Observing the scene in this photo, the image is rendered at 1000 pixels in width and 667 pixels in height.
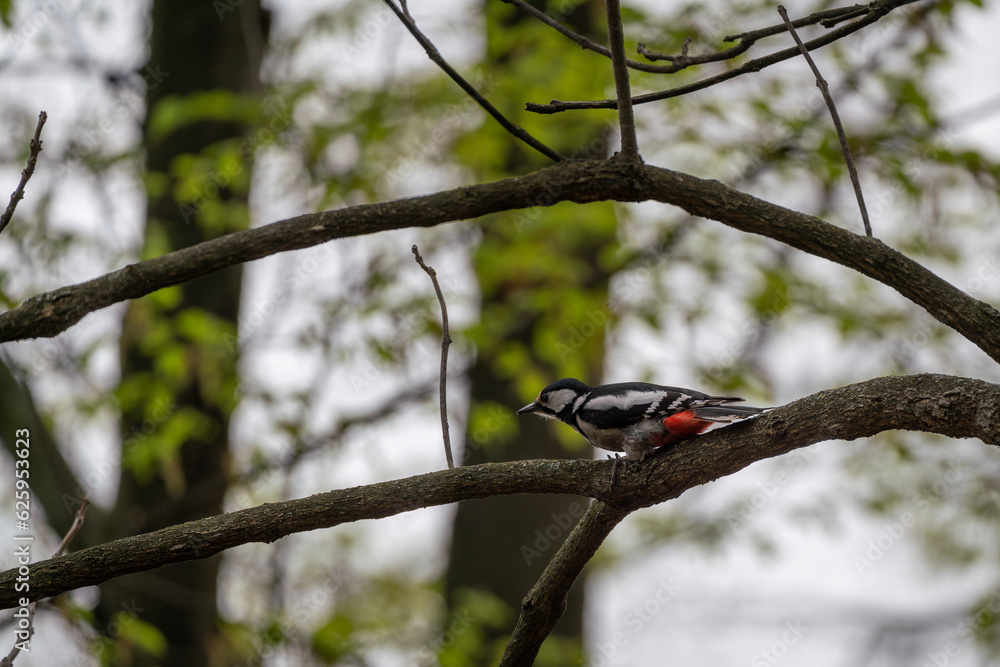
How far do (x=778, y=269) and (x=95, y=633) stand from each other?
513 cm

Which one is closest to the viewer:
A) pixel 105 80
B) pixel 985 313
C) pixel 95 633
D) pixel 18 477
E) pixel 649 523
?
pixel 985 313

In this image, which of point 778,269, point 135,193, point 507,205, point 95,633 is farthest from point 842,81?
point 95,633

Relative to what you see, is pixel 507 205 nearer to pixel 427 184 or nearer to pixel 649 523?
pixel 427 184

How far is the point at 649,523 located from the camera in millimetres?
9695

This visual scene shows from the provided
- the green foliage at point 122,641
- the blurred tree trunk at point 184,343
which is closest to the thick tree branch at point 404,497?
the green foliage at point 122,641

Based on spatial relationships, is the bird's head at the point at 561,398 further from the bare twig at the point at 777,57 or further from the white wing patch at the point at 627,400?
the bare twig at the point at 777,57

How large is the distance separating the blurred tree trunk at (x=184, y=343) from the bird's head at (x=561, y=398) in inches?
123

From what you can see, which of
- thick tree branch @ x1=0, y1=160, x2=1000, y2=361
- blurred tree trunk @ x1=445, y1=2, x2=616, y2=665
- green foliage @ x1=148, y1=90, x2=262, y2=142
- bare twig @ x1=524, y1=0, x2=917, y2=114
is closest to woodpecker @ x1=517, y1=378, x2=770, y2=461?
thick tree branch @ x1=0, y1=160, x2=1000, y2=361

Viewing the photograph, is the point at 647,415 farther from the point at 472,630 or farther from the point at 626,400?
the point at 472,630

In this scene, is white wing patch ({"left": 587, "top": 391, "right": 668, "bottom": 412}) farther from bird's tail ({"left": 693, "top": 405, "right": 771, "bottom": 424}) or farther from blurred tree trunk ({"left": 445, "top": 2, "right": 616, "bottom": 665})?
blurred tree trunk ({"left": 445, "top": 2, "right": 616, "bottom": 665})

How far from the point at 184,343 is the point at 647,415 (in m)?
4.42

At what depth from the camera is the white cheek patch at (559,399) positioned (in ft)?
9.89

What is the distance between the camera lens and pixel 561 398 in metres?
3.05

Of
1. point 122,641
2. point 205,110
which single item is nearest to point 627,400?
point 122,641
